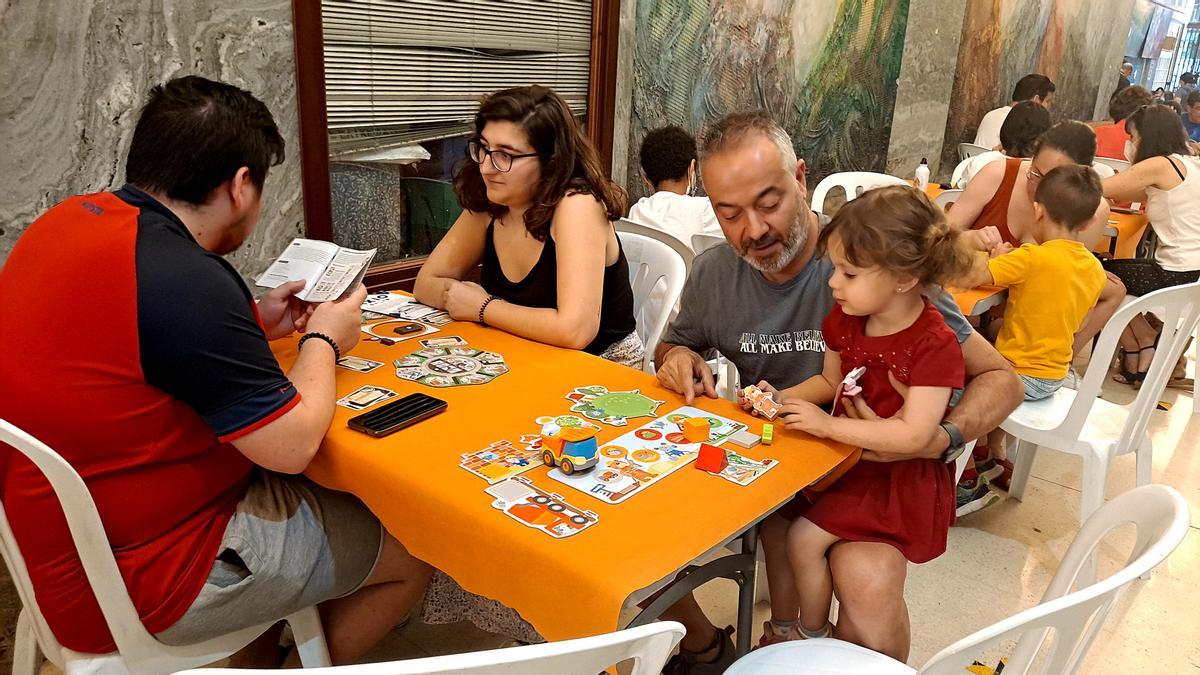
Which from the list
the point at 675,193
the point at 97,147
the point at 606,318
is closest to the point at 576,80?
the point at 675,193

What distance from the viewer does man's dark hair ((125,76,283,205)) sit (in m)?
1.40

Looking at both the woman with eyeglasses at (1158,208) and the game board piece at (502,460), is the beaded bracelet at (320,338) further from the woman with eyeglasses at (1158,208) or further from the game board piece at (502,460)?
the woman with eyeglasses at (1158,208)

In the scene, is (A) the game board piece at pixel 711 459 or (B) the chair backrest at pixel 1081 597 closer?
(B) the chair backrest at pixel 1081 597

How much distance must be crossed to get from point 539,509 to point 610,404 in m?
0.44

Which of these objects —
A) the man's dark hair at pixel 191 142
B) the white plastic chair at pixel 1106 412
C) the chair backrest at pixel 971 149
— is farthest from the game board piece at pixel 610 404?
the chair backrest at pixel 971 149

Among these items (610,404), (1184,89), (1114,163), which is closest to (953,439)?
(610,404)

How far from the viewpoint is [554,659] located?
76cm

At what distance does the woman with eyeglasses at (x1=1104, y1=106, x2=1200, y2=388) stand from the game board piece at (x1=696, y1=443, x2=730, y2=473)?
11.6 feet

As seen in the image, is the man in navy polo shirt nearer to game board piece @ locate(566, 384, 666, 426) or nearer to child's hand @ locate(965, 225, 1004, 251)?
game board piece @ locate(566, 384, 666, 426)

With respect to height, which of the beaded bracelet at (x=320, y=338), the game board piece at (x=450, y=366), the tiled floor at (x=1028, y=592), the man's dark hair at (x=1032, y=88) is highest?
the man's dark hair at (x=1032, y=88)

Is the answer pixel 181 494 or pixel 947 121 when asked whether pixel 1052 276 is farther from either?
pixel 947 121

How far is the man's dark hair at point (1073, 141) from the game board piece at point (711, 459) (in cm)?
279

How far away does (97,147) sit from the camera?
7.52 feet

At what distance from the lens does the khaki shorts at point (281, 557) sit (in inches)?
56.7
